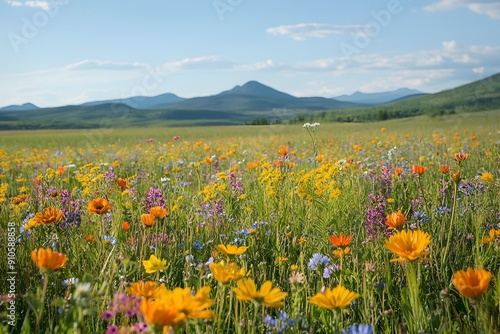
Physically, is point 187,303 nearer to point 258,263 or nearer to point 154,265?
point 154,265

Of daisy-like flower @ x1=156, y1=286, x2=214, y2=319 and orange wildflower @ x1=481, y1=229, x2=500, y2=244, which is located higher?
daisy-like flower @ x1=156, y1=286, x2=214, y2=319

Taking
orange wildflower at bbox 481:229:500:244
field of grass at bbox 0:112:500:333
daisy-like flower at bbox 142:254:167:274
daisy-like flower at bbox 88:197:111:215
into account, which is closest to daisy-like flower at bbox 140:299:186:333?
field of grass at bbox 0:112:500:333

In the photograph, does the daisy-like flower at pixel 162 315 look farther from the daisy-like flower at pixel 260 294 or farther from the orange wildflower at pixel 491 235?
the orange wildflower at pixel 491 235

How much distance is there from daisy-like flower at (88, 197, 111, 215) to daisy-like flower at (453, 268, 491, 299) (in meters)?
1.57

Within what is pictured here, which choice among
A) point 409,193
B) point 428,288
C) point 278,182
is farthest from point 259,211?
point 409,193

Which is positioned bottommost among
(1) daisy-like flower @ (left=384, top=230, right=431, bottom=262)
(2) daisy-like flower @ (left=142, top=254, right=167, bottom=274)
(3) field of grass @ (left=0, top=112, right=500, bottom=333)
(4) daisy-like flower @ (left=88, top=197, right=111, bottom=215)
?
(3) field of grass @ (left=0, top=112, right=500, bottom=333)

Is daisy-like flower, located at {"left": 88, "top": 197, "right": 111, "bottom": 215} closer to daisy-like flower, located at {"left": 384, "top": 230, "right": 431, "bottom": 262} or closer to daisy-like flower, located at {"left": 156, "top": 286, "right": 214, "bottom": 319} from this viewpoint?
daisy-like flower, located at {"left": 156, "top": 286, "right": 214, "bottom": 319}

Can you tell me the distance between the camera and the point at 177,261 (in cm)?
261

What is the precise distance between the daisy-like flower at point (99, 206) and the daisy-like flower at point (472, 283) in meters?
1.57

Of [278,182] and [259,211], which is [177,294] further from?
[278,182]

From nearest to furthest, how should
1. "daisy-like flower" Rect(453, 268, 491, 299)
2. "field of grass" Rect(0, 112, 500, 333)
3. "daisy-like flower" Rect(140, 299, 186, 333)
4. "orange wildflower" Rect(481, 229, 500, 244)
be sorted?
"daisy-like flower" Rect(140, 299, 186, 333)
"daisy-like flower" Rect(453, 268, 491, 299)
"field of grass" Rect(0, 112, 500, 333)
"orange wildflower" Rect(481, 229, 500, 244)

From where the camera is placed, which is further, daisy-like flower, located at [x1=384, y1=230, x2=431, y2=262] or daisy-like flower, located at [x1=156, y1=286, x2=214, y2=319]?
daisy-like flower, located at [x1=384, y1=230, x2=431, y2=262]

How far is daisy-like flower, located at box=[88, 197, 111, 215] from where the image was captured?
2090 mm

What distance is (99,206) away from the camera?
7.26 feet
